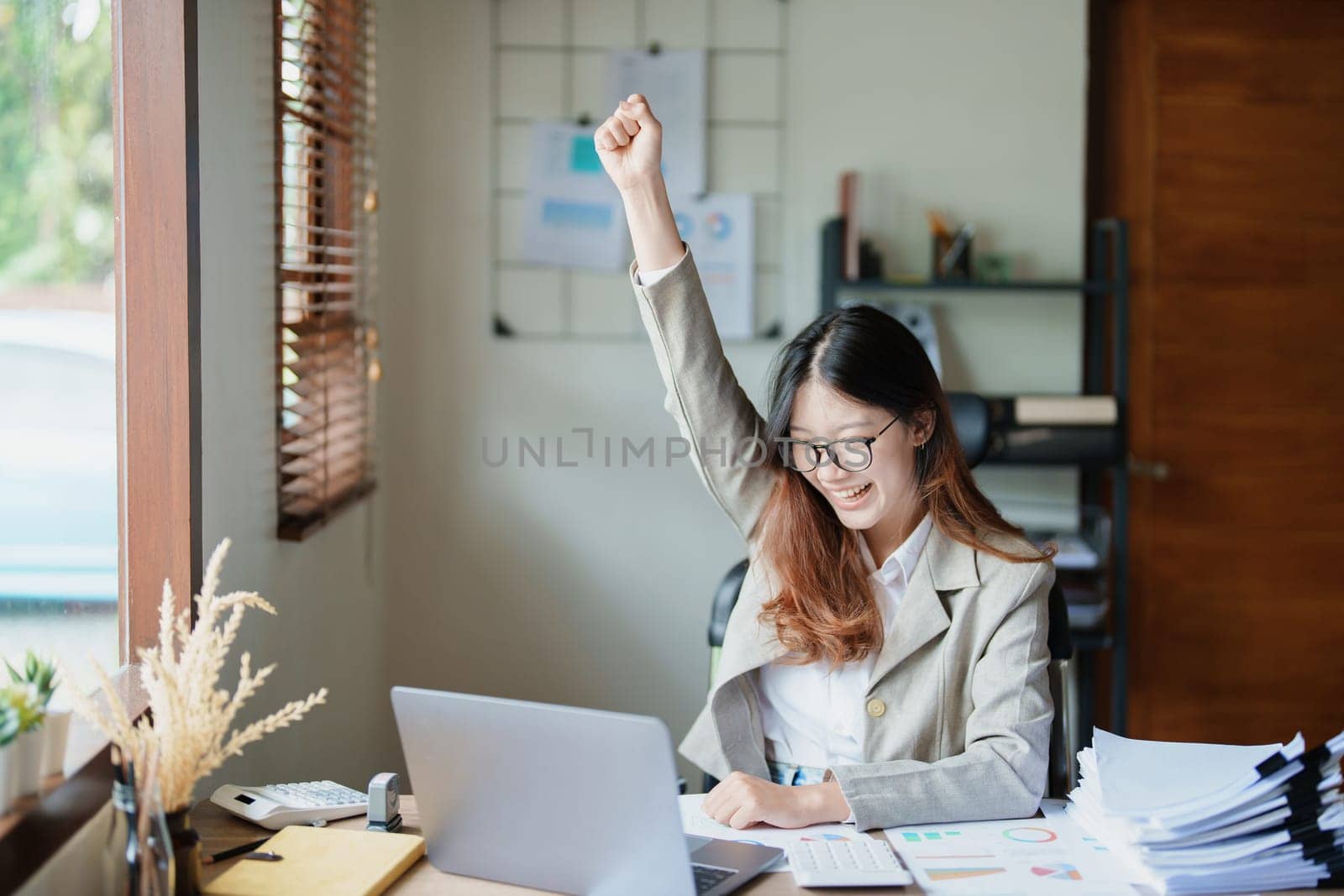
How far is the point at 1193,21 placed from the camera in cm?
305

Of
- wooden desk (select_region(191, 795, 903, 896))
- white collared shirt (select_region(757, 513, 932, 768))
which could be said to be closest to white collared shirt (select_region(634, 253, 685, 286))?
white collared shirt (select_region(757, 513, 932, 768))

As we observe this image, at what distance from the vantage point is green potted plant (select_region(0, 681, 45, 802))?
3.78 ft

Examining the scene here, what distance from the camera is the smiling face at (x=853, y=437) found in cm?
177

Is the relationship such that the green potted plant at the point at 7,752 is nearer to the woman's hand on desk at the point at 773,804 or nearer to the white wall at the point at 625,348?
the woman's hand on desk at the point at 773,804

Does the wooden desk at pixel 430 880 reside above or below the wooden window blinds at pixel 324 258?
below

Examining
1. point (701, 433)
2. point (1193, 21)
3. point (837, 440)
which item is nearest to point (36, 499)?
point (701, 433)

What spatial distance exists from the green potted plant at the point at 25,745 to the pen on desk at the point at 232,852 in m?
0.22

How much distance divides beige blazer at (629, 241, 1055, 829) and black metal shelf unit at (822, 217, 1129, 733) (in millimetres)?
1169

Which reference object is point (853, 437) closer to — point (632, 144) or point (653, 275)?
point (653, 275)

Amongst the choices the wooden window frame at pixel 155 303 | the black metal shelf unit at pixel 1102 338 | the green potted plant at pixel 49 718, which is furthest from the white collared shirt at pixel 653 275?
the black metal shelf unit at pixel 1102 338

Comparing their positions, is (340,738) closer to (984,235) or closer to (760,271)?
(760,271)

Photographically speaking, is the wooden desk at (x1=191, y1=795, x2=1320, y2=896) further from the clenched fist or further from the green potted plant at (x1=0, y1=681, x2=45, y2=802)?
the clenched fist

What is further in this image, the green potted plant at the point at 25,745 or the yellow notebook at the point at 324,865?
the yellow notebook at the point at 324,865

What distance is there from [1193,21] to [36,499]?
9.03ft
